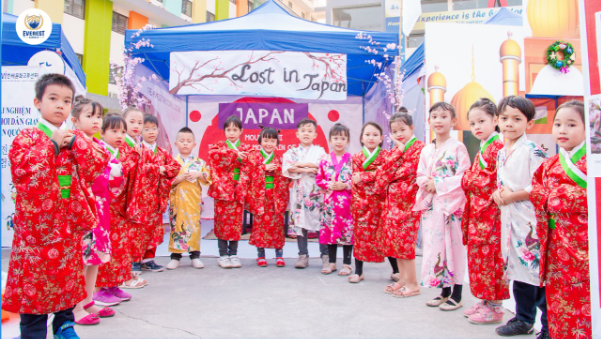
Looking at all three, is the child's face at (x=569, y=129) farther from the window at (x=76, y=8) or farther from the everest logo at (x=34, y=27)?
the window at (x=76, y=8)

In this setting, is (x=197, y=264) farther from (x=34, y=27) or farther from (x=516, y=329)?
(x=34, y=27)

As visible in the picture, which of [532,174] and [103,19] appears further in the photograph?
[103,19]

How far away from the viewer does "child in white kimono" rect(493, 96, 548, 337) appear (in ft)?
6.28

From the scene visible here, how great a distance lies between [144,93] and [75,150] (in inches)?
139

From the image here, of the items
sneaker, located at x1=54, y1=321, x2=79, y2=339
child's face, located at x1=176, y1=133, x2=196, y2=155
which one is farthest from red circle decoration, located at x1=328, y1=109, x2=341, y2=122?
sneaker, located at x1=54, y1=321, x2=79, y2=339

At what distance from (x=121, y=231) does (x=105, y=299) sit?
431mm

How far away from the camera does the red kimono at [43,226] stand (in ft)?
5.41

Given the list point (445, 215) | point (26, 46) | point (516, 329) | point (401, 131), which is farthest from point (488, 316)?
point (26, 46)

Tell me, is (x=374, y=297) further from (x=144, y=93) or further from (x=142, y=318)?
(x=144, y=93)

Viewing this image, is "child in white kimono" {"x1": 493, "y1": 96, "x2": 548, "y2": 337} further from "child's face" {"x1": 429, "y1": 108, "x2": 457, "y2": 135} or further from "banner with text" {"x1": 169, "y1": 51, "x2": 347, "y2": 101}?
"banner with text" {"x1": 169, "y1": 51, "x2": 347, "y2": 101}

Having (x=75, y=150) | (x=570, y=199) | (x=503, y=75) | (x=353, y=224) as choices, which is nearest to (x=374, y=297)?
(x=353, y=224)

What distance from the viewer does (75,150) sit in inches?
69.7

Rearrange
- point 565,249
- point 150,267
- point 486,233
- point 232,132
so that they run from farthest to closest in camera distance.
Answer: point 232,132 < point 150,267 < point 486,233 < point 565,249

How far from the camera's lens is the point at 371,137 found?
3.11 metres
